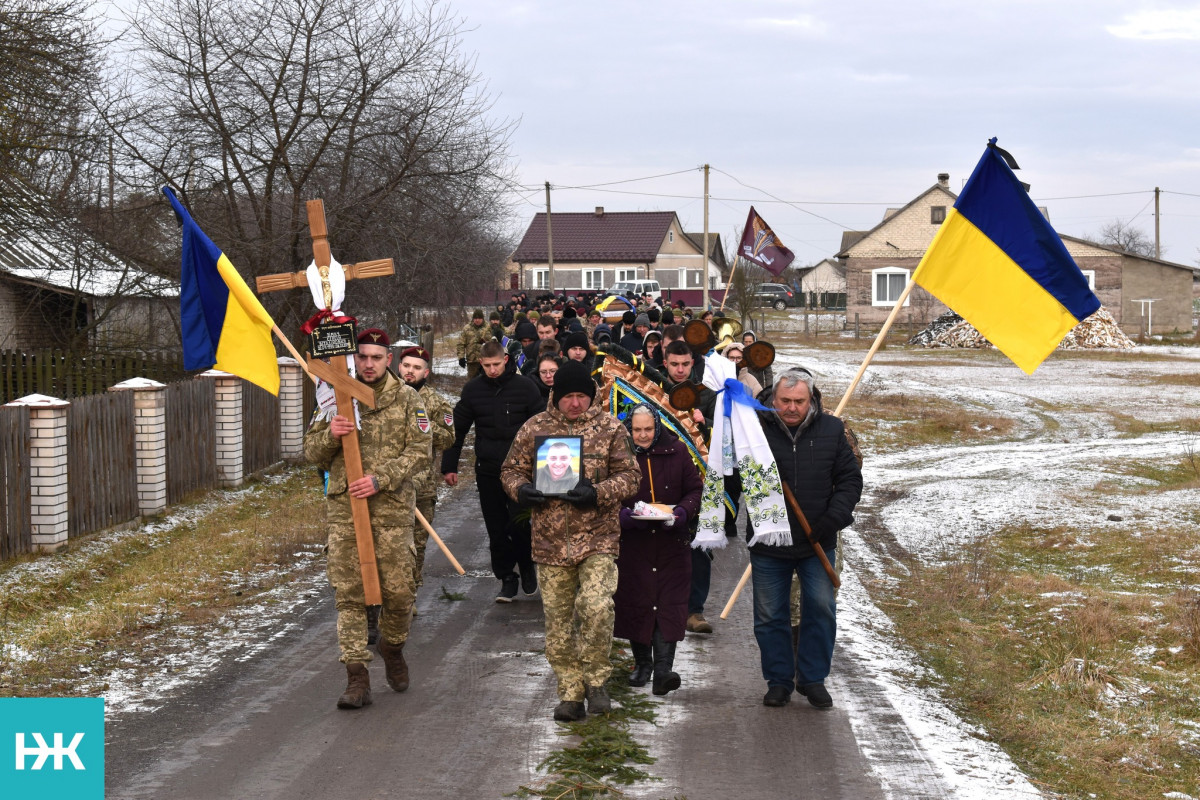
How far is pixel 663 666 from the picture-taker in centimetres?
720

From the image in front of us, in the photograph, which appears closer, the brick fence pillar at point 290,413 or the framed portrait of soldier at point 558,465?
the framed portrait of soldier at point 558,465

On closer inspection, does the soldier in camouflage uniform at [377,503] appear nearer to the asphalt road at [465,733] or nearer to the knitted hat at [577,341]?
the asphalt road at [465,733]

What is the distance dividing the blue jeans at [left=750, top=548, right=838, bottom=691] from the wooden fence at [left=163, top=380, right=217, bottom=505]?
344 inches

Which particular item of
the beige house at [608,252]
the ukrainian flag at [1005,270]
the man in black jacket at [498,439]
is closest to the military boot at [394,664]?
the man in black jacket at [498,439]

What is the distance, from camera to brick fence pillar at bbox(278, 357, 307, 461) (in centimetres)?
1788

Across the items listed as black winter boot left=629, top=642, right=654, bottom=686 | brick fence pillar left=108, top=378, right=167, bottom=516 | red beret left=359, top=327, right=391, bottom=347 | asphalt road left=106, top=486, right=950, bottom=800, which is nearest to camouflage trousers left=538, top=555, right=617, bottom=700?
asphalt road left=106, top=486, right=950, bottom=800

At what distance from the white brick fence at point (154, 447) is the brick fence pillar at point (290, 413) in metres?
0.01

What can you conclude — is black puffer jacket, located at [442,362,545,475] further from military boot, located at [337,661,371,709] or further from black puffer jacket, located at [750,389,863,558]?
black puffer jacket, located at [750,389,863,558]

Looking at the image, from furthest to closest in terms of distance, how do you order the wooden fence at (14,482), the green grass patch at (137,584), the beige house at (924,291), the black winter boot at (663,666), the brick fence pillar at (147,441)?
the beige house at (924,291) → the brick fence pillar at (147,441) → the wooden fence at (14,482) → the green grass patch at (137,584) → the black winter boot at (663,666)

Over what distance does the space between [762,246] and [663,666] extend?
2330 centimetres

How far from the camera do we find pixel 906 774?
5840 mm

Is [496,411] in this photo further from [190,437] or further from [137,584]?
[190,437]

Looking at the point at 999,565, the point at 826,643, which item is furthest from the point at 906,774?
the point at 999,565

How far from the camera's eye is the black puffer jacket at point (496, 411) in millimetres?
9766
